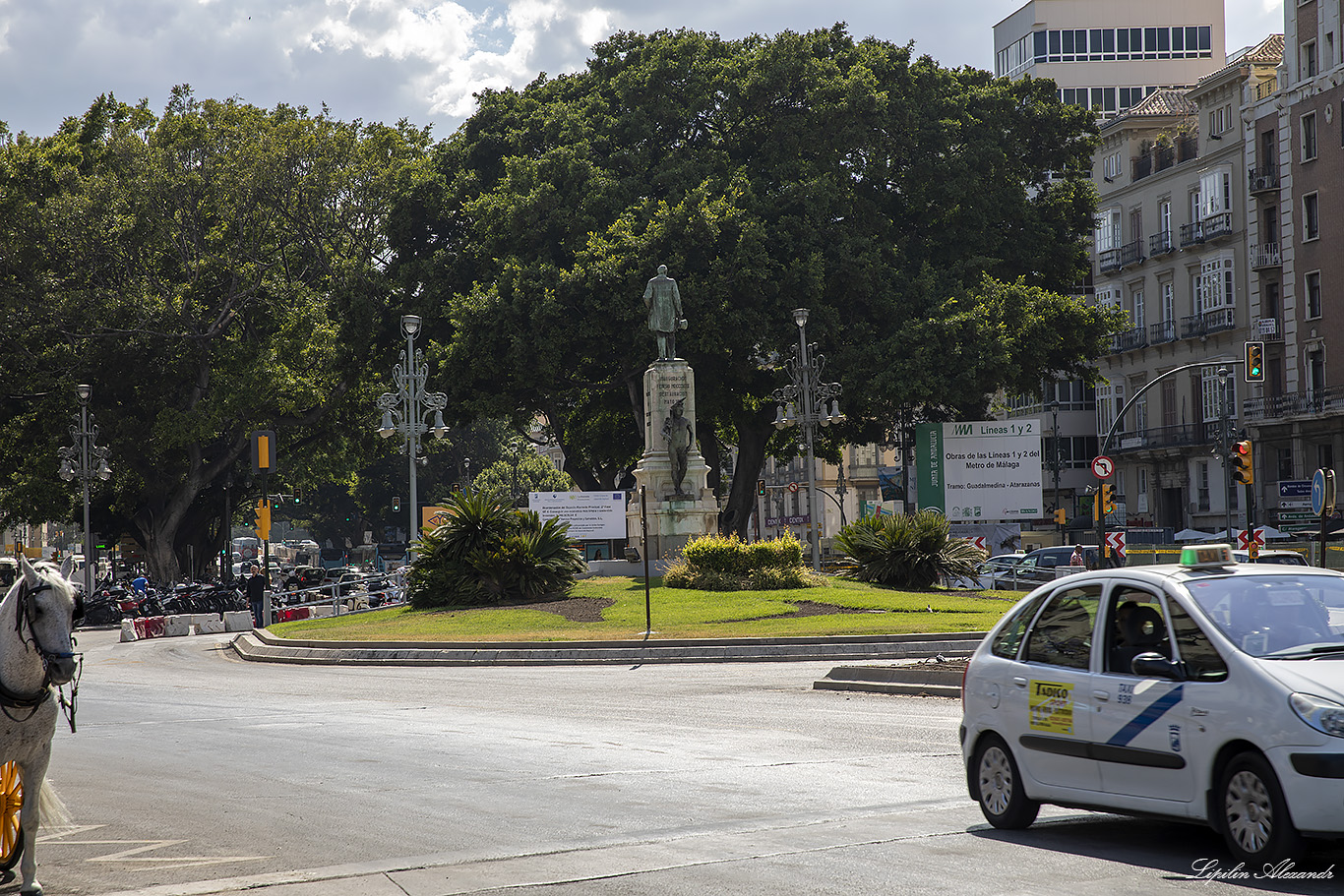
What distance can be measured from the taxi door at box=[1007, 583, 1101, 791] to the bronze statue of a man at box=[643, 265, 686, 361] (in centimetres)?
3194

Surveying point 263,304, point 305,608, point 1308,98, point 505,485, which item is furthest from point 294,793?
point 505,485

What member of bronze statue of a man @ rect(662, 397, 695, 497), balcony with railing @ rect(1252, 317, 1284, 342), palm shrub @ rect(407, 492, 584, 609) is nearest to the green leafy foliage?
palm shrub @ rect(407, 492, 584, 609)

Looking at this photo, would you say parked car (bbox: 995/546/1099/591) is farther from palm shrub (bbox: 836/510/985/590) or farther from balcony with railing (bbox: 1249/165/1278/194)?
balcony with railing (bbox: 1249/165/1278/194)

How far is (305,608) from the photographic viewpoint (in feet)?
137

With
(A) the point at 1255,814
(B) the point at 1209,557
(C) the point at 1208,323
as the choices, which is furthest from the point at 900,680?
(C) the point at 1208,323

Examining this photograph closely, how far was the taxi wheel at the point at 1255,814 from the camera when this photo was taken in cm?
673

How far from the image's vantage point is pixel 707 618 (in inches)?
1149

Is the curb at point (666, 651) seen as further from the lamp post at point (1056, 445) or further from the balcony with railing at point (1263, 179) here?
the lamp post at point (1056, 445)

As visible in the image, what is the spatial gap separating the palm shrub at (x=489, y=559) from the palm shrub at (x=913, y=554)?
22.8ft

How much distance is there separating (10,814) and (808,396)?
1348 inches

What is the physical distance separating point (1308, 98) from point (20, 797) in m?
55.9

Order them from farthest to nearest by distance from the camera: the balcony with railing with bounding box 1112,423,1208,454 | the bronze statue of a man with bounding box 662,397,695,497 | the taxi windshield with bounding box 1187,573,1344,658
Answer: the balcony with railing with bounding box 1112,423,1208,454
the bronze statue of a man with bounding box 662,397,695,497
the taxi windshield with bounding box 1187,573,1344,658

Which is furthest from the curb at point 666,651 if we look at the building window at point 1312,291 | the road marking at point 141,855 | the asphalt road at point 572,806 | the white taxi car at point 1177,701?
the building window at point 1312,291

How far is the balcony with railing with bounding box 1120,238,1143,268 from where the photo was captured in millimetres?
66125
